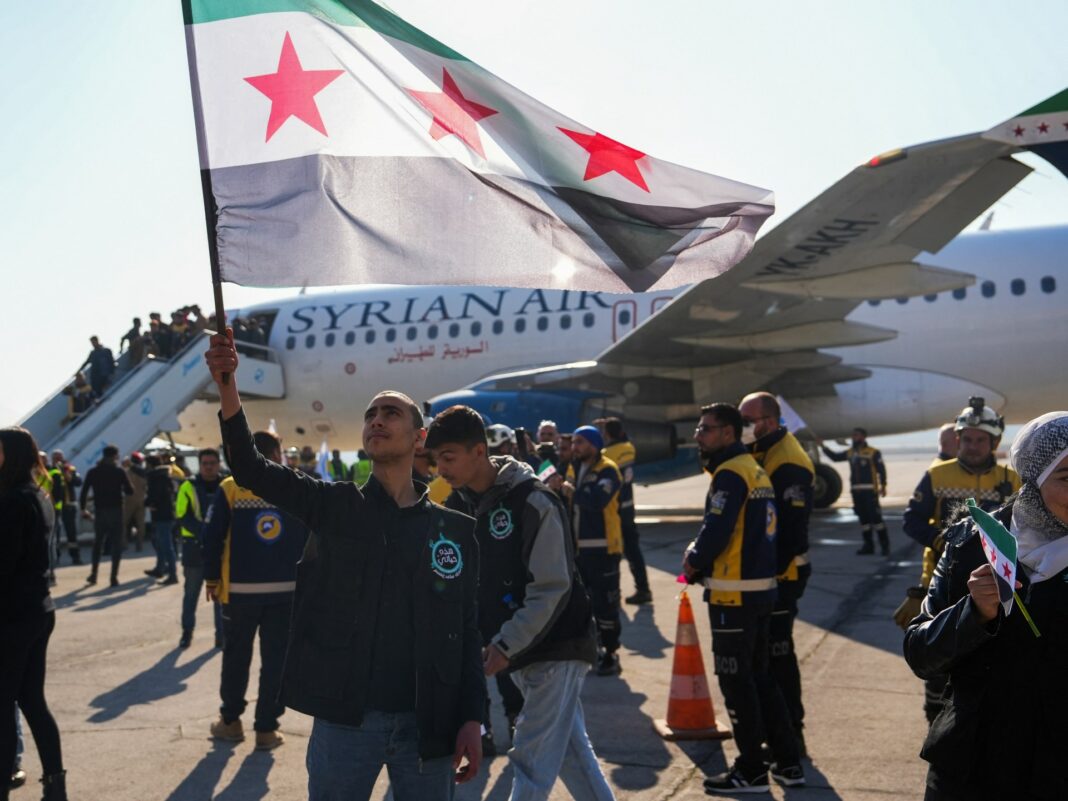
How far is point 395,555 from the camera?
9.15 feet

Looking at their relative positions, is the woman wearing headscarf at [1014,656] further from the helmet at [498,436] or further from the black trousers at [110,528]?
the black trousers at [110,528]

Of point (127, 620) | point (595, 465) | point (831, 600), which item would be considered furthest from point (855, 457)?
point (127, 620)

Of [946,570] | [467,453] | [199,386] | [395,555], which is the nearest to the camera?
[946,570]

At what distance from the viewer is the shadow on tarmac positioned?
255 inches

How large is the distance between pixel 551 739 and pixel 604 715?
8.42ft

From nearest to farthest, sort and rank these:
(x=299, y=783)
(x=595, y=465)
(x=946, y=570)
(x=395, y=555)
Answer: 1. (x=946, y=570)
2. (x=395, y=555)
3. (x=299, y=783)
4. (x=595, y=465)

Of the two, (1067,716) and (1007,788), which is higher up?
(1067,716)

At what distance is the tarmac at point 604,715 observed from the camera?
190 inches

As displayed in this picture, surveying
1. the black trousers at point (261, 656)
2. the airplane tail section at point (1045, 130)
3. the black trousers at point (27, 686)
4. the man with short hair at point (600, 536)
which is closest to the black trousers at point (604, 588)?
the man with short hair at point (600, 536)

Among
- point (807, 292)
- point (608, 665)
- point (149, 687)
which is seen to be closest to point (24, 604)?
point (149, 687)

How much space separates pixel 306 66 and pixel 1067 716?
10.2 feet

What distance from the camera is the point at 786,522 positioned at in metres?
5.28

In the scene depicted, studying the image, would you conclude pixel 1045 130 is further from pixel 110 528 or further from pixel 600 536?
pixel 110 528

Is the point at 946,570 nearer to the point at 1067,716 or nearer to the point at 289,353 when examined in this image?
the point at 1067,716
